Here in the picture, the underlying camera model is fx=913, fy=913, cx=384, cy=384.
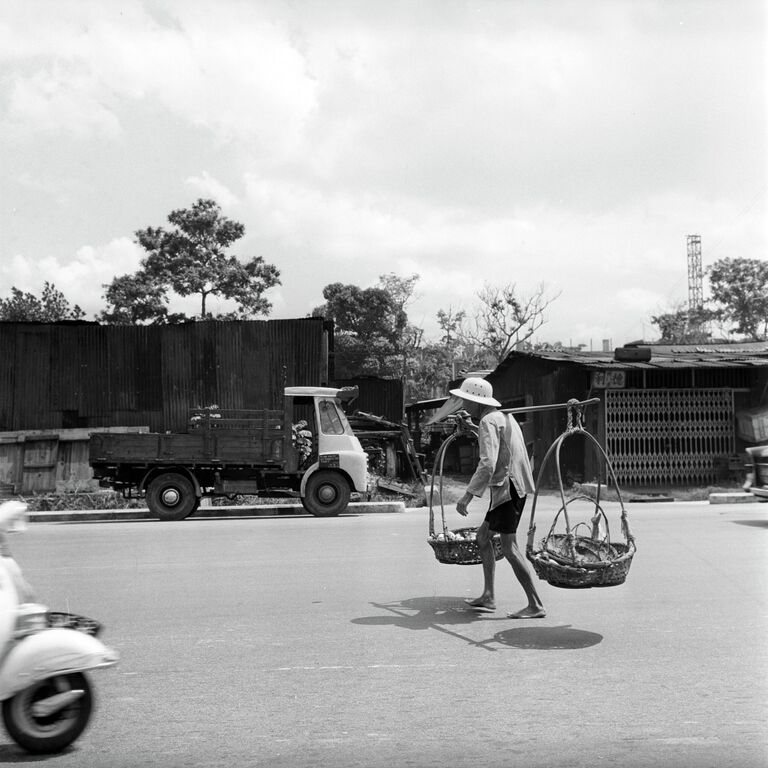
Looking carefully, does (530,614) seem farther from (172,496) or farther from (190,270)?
(190,270)

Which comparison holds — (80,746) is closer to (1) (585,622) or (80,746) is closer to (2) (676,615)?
(1) (585,622)

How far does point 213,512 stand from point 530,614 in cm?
1177

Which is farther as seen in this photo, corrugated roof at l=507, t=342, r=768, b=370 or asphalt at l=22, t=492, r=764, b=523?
corrugated roof at l=507, t=342, r=768, b=370

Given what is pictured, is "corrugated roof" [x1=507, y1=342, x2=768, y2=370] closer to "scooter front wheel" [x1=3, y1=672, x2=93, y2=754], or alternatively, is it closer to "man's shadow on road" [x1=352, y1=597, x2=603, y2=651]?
"man's shadow on road" [x1=352, y1=597, x2=603, y2=651]

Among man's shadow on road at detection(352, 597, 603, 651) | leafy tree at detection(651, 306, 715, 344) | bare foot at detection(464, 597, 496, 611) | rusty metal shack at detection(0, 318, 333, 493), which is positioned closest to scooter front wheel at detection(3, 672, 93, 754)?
man's shadow on road at detection(352, 597, 603, 651)

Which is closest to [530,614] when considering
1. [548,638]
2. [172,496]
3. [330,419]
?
[548,638]

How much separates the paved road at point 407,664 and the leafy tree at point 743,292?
130 ft

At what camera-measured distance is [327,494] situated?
53.6 ft

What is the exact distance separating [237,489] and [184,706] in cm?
1159

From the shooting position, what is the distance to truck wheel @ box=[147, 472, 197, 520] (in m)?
16.0

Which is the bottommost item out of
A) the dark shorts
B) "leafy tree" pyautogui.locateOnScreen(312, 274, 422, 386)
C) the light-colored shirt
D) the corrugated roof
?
the dark shorts

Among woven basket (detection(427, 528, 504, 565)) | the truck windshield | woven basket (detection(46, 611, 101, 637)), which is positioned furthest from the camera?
the truck windshield

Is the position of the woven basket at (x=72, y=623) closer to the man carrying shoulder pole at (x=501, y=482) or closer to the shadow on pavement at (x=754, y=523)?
the man carrying shoulder pole at (x=501, y=482)

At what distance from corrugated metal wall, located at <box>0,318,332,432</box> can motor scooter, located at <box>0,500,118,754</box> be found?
1941 centimetres
